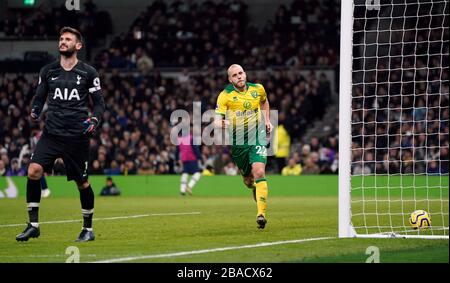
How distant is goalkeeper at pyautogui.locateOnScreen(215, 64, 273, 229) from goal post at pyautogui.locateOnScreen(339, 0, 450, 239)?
141 centimetres

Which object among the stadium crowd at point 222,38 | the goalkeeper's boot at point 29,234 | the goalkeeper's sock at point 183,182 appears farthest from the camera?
the stadium crowd at point 222,38

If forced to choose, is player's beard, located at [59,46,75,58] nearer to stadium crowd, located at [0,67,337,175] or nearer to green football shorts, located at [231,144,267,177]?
green football shorts, located at [231,144,267,177]

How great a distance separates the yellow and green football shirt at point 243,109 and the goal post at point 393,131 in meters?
1.55

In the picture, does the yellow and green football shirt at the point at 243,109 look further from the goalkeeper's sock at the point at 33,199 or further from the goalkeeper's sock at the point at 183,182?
the goalkeeper's sock at the point at 183,182

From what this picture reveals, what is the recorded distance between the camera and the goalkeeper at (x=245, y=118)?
1402cm

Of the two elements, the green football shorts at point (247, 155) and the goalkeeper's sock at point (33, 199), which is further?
the green football shorts at point (247, 155)

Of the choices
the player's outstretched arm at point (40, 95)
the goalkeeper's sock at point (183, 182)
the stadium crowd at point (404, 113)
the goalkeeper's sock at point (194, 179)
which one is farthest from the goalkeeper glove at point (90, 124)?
the goalkeeper's sock at point (194, 179)

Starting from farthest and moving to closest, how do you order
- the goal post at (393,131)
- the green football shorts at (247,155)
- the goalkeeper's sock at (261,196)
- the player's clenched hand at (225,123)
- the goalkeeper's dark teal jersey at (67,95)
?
the green football shorts at (247,155) → the player's clenched hand at (225,123) → the goalkeeper's sock at (261,196) → the goal post at (393,131) → the goalkeeper's dark teal jersey at (67,95)

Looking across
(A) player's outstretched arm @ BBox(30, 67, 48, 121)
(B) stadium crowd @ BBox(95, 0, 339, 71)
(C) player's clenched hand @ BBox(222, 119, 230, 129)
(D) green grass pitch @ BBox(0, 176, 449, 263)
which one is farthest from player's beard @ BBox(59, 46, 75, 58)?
(B) stadium crowd @ BBox(95, 0, 339, 71)

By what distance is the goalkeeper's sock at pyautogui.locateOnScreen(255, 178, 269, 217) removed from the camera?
529 inches

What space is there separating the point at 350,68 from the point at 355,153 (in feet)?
51.2

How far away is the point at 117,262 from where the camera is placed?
31.0 ft

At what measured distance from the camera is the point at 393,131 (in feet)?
91.9

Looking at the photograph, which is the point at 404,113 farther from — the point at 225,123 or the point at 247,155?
the point at 225,123
